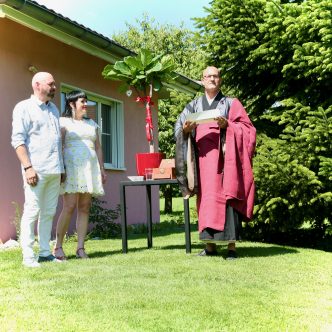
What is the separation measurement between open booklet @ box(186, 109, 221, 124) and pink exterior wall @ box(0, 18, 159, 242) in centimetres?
339

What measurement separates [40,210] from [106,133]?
5.95 m

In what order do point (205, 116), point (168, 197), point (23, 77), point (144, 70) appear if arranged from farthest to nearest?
point (168, 197) → point (23, 77) → point (144, 70) → point (205, 116)

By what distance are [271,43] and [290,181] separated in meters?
1.99

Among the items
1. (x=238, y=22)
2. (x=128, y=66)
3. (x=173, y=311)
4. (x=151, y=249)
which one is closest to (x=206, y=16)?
(x=238, y=22)

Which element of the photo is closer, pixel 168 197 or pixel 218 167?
pixel 218 167

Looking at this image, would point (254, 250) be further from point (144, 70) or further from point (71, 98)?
point (71, 98)

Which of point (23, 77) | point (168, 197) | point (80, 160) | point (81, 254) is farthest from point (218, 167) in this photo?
point (168, 197)

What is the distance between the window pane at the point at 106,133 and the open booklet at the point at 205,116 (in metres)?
5.59

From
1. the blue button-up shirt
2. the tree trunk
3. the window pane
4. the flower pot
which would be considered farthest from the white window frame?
the tree trunk

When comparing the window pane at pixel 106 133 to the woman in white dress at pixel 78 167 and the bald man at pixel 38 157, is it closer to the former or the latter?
the woman in white dress at pixel 78 167

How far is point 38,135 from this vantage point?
5.62 metres

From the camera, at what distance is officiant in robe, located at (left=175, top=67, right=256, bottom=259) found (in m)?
6.15

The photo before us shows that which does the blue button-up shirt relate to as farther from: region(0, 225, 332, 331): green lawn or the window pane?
the window pane

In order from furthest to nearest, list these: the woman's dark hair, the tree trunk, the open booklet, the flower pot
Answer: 1. the tree trunk
2. the flower pot
3. the woman's dark hair
4. the open booklet
